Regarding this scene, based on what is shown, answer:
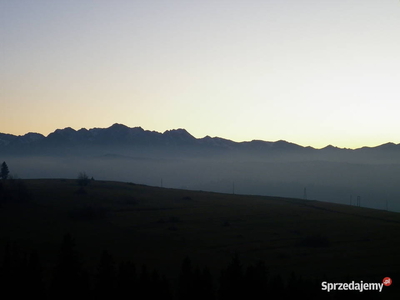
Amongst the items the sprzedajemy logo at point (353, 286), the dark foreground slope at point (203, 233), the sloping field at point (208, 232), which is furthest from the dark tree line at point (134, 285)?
the sloping field at point (208, 232)

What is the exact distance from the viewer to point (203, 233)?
6912 centimetres

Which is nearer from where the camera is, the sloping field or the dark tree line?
the dark tree line

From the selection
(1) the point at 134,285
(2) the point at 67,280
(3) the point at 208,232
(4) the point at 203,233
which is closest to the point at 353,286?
(1) the point at 134,285

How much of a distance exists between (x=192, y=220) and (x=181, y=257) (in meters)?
29.2

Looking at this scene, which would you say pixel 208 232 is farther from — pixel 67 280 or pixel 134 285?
pixel 67 280

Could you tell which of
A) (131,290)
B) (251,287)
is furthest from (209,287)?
(131,290)

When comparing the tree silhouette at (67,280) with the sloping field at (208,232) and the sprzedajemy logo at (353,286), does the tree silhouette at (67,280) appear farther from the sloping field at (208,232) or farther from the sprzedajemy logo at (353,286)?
the sprzedajemy logo at (353,286)

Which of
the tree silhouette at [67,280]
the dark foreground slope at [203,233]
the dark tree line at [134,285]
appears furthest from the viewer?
the dark foreground slope at [203,233]

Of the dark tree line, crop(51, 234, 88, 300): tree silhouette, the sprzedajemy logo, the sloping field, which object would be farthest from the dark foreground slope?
crop(51, 234, 88, 300): tree silhouette

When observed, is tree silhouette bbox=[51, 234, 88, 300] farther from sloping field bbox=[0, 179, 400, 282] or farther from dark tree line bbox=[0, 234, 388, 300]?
sloping field bbox=[0, 179, 400, 282]

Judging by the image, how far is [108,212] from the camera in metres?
88.1

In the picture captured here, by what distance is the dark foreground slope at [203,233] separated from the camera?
4953 centimetres

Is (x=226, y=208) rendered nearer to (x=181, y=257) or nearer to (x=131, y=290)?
(x=181, y=257)

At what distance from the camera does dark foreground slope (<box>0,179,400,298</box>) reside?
4953 cm
